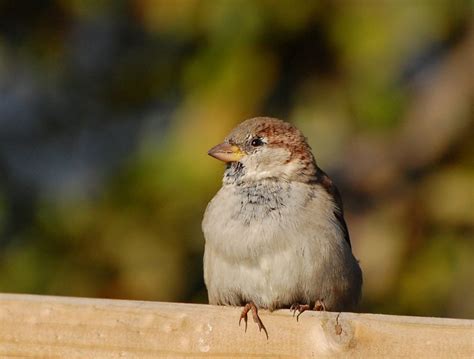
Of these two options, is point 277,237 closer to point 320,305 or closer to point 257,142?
point 320,305

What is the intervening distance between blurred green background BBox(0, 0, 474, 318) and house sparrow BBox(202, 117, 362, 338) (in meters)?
0.58

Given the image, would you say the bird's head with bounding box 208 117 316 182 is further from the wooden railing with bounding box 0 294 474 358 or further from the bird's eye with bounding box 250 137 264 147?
the wooden railing with bounding box 0 294 474 358

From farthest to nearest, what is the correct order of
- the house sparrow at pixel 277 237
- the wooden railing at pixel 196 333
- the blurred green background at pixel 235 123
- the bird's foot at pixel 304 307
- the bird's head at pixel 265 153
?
the blurred green background at pixel 235 123 < the bird's head at pixel 265 153 < the house sparrow at pixel 277 237 < the bird's foot at pixel 304 307 < the wooden railing at pixel 196 333

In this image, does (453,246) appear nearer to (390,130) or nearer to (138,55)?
(390,130)

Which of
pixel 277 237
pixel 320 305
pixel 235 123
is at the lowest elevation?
pixel 320 305

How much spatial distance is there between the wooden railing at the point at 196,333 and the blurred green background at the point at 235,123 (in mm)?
1280

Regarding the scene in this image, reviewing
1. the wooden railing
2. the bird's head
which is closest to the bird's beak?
the bird's head

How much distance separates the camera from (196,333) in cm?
219

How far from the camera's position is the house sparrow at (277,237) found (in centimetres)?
266

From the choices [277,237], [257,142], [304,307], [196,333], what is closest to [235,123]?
[257,142]

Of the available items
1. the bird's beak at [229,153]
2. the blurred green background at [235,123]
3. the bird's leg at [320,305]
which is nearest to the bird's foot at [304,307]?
the bird's leg at [320,305]

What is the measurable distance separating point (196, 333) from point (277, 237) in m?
0.54

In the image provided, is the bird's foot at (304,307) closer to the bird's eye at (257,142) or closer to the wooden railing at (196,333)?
the wooden railing at (196,333)

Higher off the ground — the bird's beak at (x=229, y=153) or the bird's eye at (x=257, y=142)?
the bird's eye at (x=257, y=142)
